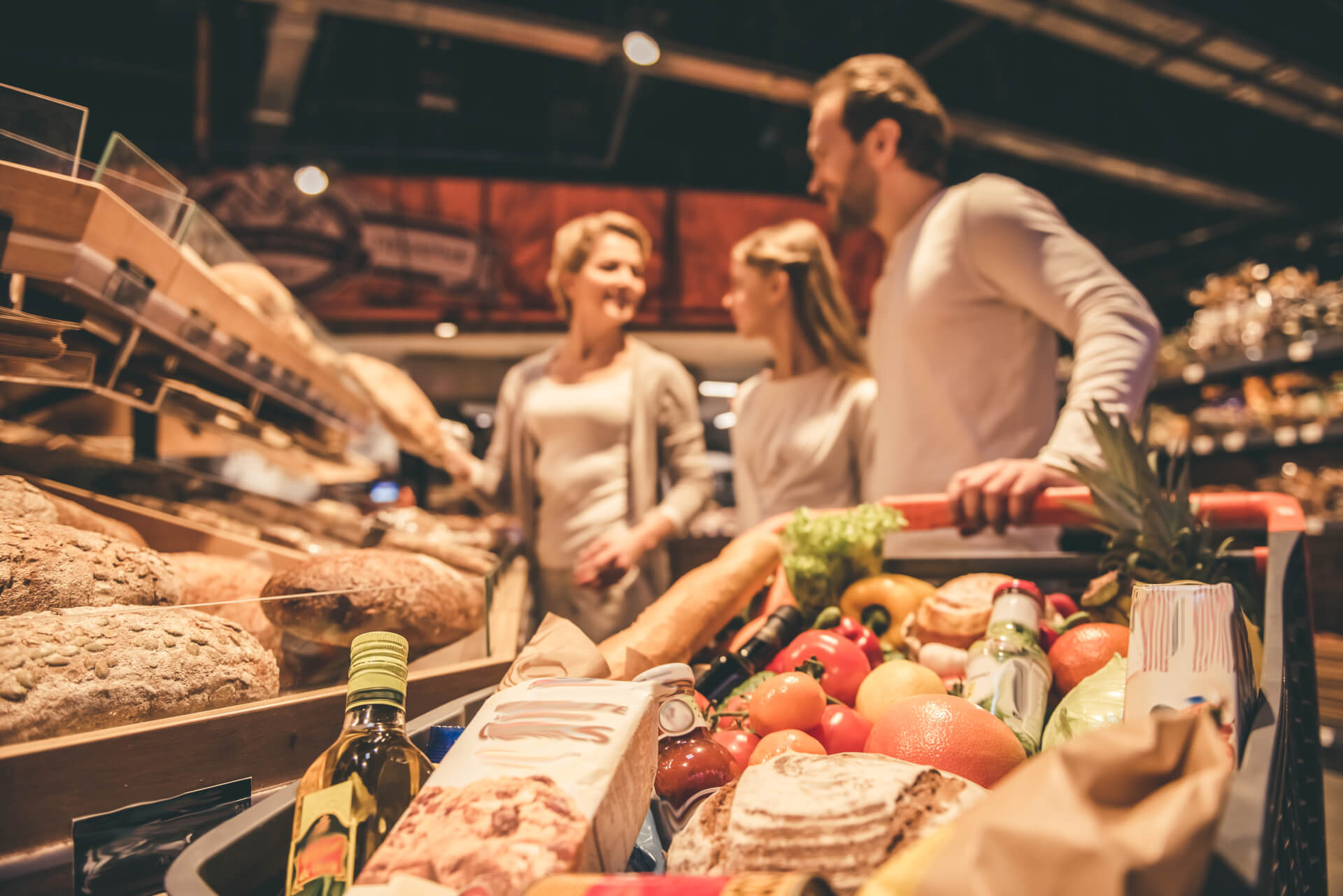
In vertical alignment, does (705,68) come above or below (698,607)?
above

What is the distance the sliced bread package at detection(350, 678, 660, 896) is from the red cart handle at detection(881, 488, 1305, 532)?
2.61 feet

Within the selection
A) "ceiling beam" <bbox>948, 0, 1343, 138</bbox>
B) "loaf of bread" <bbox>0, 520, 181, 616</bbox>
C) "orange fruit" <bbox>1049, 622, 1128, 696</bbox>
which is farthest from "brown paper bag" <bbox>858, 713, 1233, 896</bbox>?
"ceiling beam" <bbox>948, 0, 1343, 138</bbox>

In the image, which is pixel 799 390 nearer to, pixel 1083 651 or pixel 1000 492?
pixel 1000 492

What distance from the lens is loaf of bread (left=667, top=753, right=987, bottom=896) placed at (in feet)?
1.63

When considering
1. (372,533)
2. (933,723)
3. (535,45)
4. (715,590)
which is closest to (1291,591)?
(933,723)

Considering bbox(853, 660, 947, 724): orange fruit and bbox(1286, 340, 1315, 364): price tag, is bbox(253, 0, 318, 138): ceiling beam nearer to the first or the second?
bbox(853, 660, 947, 724): orange fruit

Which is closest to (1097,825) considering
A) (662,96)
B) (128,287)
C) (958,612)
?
(958,612)

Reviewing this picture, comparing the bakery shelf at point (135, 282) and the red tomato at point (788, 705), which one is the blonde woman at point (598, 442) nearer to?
the bakery shelf at point (135, 282)

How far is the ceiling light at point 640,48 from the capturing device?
13.4 feet

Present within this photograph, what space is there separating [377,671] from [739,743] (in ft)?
1.37

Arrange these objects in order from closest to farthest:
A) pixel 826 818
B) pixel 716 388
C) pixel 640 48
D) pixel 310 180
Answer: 1. pixel 826 818
2. pixel 640 48
3. pixel 310 180
4. pixel 716 388

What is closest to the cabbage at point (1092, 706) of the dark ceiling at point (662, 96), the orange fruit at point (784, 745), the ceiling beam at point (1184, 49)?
the orange fruit at point (784, 745)

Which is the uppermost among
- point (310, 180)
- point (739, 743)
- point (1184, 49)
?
point (1184, 49)

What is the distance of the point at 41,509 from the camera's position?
3.05 ft
